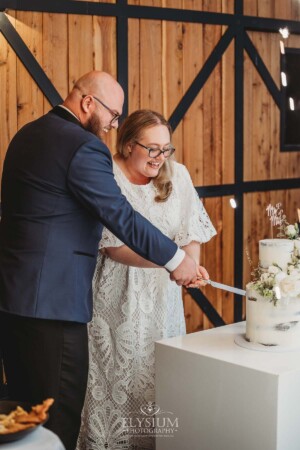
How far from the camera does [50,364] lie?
3.04 meters

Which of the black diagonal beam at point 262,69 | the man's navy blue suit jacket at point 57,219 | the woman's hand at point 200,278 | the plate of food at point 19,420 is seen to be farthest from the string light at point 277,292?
the black diagonal beam at point 262,69

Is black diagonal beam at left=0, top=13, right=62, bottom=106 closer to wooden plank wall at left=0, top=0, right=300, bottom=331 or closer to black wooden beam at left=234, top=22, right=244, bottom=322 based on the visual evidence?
wooden plank wall at left=0, top=0, right=300, bottom=331

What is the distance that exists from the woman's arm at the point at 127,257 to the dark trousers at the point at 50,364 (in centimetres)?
54

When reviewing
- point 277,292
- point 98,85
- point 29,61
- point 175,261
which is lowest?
point 277,292

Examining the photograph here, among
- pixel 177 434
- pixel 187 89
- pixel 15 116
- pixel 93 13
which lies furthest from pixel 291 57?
pixel 177 434

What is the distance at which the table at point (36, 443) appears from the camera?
2.16 metres

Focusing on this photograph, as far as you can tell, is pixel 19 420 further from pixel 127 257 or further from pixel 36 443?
pixel 127 257

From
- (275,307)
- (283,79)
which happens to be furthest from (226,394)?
(283,79)

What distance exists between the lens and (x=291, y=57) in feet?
22.6

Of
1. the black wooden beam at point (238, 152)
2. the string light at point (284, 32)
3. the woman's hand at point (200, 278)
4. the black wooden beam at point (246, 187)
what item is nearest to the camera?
the woman's hand at point (200, 278)

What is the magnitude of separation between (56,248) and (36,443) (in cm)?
96

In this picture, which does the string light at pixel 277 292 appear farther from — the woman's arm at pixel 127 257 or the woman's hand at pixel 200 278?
the woman's arm at pixel 127 257

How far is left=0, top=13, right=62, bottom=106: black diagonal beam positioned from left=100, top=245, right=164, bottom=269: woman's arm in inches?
67.8

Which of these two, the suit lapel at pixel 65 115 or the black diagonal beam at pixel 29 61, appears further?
the black diagonal beam at pixel 29 61
